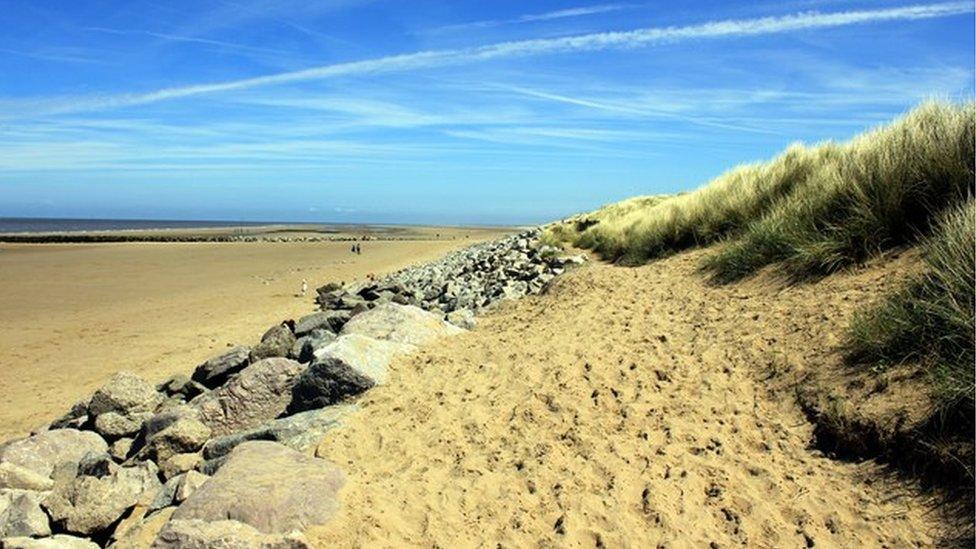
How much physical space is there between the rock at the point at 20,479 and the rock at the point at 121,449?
3.34 ft

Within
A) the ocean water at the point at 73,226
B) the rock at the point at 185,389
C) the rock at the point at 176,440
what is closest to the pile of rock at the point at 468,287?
the rock at the point at 185,389

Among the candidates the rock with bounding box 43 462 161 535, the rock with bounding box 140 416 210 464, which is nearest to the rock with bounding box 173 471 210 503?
the rock with bounding box 43 462 161 535

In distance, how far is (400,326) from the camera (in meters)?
8.45

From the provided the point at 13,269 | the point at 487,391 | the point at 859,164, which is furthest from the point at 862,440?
the point at 13,269

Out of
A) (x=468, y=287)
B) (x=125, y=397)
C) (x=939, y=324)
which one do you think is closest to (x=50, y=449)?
(x=125, y=397)

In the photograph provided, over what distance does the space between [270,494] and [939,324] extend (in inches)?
184

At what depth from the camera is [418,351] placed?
7875 mm

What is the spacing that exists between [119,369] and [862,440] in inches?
419

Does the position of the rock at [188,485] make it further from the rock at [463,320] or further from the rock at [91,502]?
the rock at [463,320]

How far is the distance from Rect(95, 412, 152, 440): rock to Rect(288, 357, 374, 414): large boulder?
230 centimetres

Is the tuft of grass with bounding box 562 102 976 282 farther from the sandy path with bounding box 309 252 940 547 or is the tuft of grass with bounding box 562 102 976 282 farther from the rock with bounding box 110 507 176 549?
the rock with bounding box 110 507 176 549

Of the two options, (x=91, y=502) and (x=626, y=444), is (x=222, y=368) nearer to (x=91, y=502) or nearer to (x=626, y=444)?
(x=91, y=502)

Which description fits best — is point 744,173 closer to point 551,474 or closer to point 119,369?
point 551,474

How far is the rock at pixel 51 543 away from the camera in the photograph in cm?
460
